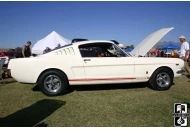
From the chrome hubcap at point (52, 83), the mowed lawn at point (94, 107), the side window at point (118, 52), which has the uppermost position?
the side window at point (118, 52)

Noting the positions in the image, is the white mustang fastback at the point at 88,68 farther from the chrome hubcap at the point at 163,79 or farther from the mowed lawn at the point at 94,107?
the mowed lawn at the point at 94,107

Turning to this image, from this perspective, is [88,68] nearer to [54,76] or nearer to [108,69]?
[108,69]

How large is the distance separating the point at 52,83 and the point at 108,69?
5.01ft

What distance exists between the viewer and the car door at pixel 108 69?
577 cm

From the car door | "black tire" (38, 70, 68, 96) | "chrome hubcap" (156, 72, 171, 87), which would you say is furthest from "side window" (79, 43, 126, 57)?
"chrome hubcap" (156, 72, 171, 87)

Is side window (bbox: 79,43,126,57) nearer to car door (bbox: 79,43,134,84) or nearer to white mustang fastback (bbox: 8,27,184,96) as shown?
white mustang fastback (bbox: 8,27,184,96)

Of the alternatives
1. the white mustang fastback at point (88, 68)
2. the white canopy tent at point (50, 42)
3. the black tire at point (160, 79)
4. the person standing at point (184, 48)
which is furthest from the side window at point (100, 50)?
the white canopy tent at point (50, 42)

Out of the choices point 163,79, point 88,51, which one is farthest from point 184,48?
point 88,51

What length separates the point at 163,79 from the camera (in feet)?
20.4

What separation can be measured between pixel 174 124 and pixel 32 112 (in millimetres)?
2672

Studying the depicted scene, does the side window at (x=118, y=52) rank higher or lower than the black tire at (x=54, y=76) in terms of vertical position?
higher

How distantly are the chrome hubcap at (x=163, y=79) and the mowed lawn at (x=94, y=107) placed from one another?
0.81ft

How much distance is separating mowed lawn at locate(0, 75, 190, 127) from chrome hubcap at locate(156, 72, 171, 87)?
25 cm

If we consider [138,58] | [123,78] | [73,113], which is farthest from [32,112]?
[138,58]
